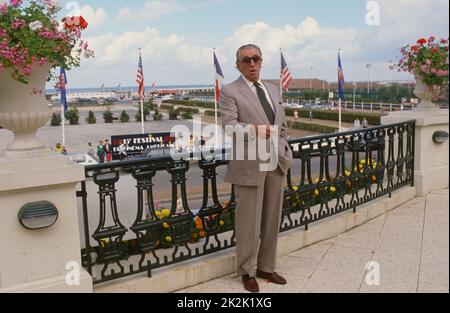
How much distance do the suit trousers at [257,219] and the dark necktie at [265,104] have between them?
0.42 metres

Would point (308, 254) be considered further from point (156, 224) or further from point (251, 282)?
point (156, 224)

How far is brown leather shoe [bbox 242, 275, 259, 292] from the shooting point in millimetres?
3967

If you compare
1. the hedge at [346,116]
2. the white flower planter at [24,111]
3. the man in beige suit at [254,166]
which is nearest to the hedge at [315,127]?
the hedge at [346,116]

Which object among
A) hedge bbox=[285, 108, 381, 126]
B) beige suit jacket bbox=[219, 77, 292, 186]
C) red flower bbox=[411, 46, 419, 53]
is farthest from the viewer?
hedge bbox=[285, 108, 381, 126]

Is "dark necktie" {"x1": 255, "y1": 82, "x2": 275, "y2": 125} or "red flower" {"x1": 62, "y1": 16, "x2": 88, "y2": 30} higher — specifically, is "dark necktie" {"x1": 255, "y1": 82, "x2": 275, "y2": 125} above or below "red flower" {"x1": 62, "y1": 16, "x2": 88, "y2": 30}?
below

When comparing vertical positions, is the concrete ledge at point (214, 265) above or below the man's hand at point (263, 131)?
below

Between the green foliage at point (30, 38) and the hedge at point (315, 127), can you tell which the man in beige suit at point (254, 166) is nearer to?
the green foliage at point (30, 38)

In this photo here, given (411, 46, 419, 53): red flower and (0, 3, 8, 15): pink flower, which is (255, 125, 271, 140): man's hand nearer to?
(0, 3, 8, 15): pink flower

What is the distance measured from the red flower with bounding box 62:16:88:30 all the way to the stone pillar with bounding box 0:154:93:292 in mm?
895

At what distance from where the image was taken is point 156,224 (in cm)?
407

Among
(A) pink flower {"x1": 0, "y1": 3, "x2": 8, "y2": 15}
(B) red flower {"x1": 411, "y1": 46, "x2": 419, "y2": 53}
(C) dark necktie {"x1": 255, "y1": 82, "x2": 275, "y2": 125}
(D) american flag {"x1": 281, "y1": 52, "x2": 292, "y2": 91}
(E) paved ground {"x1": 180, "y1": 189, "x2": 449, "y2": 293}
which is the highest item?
(D) american flag {"x1": 281, "y1": 52, "x2": 292, "y2": 91}

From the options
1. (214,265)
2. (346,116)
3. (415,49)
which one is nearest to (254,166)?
(214,265)

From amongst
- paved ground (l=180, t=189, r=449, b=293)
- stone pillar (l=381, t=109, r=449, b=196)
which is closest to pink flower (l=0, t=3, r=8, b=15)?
paved ground (l=180, t=189, r=449, b=293)

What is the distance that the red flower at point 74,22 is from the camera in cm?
323
